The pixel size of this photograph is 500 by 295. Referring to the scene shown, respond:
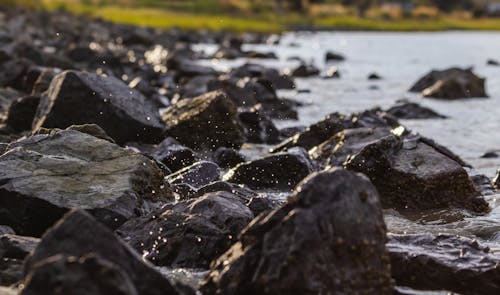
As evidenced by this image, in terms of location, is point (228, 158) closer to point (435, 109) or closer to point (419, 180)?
point (419, 180)

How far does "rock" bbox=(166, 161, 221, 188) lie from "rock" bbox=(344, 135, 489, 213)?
1.88 m

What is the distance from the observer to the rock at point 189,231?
20.3ft

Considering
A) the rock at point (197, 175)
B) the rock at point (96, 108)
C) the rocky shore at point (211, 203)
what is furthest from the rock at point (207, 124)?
the rock at point (197, 175)

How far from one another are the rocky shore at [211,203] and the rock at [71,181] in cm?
2

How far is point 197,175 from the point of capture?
8.97 metres

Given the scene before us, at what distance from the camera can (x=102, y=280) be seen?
12.6 ft

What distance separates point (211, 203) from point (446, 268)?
2.06 m

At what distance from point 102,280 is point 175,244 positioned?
2462 millimetres

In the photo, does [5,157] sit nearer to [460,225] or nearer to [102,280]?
[102,280]

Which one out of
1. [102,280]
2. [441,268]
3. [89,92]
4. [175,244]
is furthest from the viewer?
[89,92]

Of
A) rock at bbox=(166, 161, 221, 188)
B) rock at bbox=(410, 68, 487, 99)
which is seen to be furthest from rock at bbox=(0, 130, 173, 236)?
rock at bbox=(410, 68, 487, 99)

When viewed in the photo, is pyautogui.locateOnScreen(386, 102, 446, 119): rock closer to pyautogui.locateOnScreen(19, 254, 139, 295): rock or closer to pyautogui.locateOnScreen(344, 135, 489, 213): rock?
pyautogui.locateOnScreen(344, 135, 489, 213): rock

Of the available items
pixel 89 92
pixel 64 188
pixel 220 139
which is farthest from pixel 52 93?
pixel 64 188

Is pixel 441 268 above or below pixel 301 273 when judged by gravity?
below
